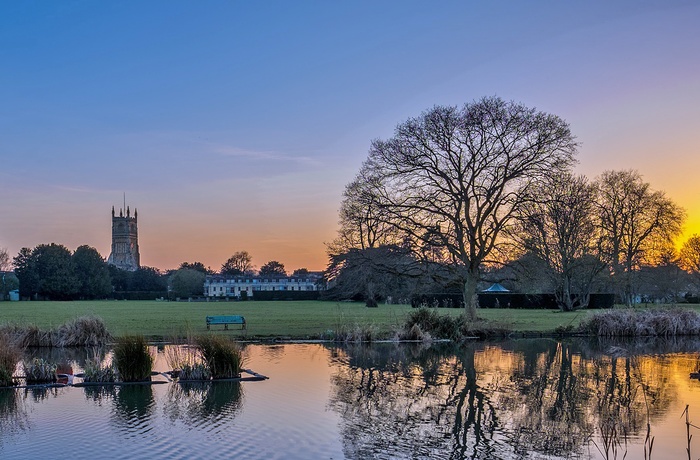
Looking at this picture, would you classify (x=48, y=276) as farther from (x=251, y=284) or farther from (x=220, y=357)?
(x=220, y=357)

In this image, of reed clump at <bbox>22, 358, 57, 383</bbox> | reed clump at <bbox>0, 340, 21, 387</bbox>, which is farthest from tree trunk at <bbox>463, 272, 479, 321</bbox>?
reed clump at <bbox>0, 340, 21, 387</bbox>

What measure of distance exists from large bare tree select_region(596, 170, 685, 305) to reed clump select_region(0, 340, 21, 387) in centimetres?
4589

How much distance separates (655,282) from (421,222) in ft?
142

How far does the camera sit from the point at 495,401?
13672mm

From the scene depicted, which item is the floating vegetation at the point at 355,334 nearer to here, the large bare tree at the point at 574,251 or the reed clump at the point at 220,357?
the reed clump at the point at 220,357

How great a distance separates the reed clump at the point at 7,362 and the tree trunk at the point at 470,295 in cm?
1948

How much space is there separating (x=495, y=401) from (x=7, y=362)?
35.2 ft

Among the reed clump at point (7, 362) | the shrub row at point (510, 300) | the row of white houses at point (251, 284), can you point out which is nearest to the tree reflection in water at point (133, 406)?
the reed clump at point (7, 362)

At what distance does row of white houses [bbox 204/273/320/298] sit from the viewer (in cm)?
16525

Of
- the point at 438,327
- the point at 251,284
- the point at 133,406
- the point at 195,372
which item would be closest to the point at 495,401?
the point at 195,372

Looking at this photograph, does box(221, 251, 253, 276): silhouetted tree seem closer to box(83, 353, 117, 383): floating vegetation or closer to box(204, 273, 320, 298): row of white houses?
box(204, 273, 320, 298): row of white houses

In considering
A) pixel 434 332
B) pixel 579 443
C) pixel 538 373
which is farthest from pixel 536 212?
pixel 579 443

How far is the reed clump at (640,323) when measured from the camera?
97.6 ft

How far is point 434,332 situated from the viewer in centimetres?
2738
